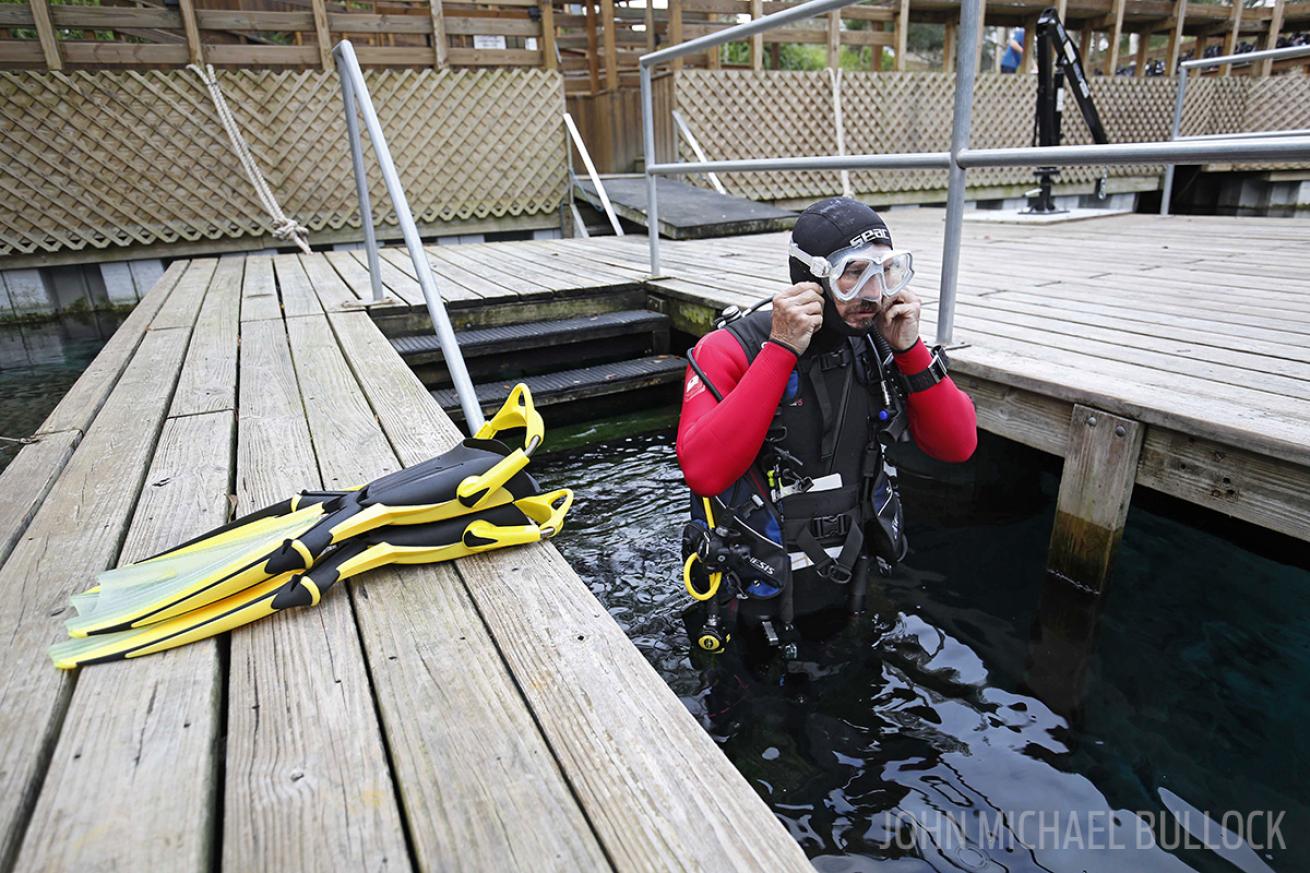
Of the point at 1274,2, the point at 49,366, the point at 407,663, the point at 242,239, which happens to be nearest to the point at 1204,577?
the point at 407,663

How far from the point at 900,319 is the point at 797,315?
0.23 meters

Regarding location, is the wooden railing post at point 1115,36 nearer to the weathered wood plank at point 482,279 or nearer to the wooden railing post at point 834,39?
the wooden railing post at point 834,39

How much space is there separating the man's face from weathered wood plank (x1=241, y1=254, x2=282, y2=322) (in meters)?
2.70

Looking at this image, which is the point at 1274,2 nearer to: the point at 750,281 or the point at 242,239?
the point at 750,281

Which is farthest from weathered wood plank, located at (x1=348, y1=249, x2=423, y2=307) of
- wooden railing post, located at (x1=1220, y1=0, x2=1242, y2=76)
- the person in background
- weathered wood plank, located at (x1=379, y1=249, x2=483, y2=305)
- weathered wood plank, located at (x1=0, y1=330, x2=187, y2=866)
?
wooden railing post, located at (x1=1220, y1=0, x2=1242, y2=76)

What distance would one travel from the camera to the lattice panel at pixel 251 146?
574 centimetres

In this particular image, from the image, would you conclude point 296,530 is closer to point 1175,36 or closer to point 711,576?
point 711,576

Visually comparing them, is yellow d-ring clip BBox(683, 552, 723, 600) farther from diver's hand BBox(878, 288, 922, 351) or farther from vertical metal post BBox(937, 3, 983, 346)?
vertical metal post BBox(937, 3, 983, 346)

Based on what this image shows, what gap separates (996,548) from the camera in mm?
2338

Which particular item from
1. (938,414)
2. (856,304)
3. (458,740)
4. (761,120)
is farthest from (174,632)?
(761,120)

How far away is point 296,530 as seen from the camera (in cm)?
126

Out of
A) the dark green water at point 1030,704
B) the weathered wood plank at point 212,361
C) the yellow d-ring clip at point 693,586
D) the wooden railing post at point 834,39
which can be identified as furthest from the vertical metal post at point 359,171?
the wooden railing post at point 834,39

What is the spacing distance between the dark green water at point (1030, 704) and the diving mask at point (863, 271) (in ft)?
2.66

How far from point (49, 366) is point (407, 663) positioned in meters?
5.28
